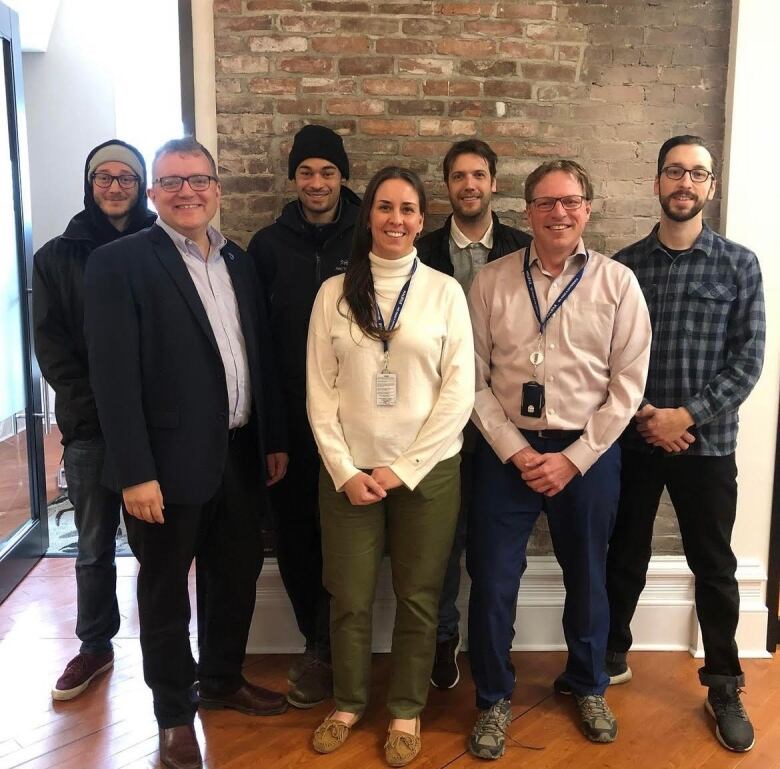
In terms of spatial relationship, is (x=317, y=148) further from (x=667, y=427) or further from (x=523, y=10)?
(x=667, y=427)

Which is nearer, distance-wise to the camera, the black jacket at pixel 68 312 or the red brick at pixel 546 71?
the black jacket at pixel 68 312

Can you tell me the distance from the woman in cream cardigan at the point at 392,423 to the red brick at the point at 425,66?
747 mm

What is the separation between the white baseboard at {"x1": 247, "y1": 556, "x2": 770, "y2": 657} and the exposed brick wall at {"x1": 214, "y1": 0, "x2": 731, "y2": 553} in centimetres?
143

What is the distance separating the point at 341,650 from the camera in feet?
7.38

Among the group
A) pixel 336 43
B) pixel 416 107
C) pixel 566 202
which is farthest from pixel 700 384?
pixel 336 43

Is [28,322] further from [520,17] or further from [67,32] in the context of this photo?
[67,32]

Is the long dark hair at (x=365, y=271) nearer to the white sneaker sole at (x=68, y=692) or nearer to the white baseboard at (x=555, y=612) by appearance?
the white baseboard at (x=555, y=612)

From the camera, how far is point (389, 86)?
267 cm

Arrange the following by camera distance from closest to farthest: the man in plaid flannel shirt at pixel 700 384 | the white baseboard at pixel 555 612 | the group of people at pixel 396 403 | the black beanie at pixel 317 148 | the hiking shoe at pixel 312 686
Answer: the group of people at pixel 396 403, the man in plaid flannel shirt at pixel 700 384, the black beanie at pixel 317 148, the hiking shoe at pixel 312 686, the white baseboard at pixel 555 612

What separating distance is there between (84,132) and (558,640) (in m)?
6.23

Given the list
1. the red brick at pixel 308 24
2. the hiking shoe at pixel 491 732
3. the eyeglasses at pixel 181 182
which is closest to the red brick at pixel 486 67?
the red brick at pixel 308 24

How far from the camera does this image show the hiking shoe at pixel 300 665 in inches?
102

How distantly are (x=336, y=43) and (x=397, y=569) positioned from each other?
1.88 m

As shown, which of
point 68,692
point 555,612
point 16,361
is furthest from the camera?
point 16,361
